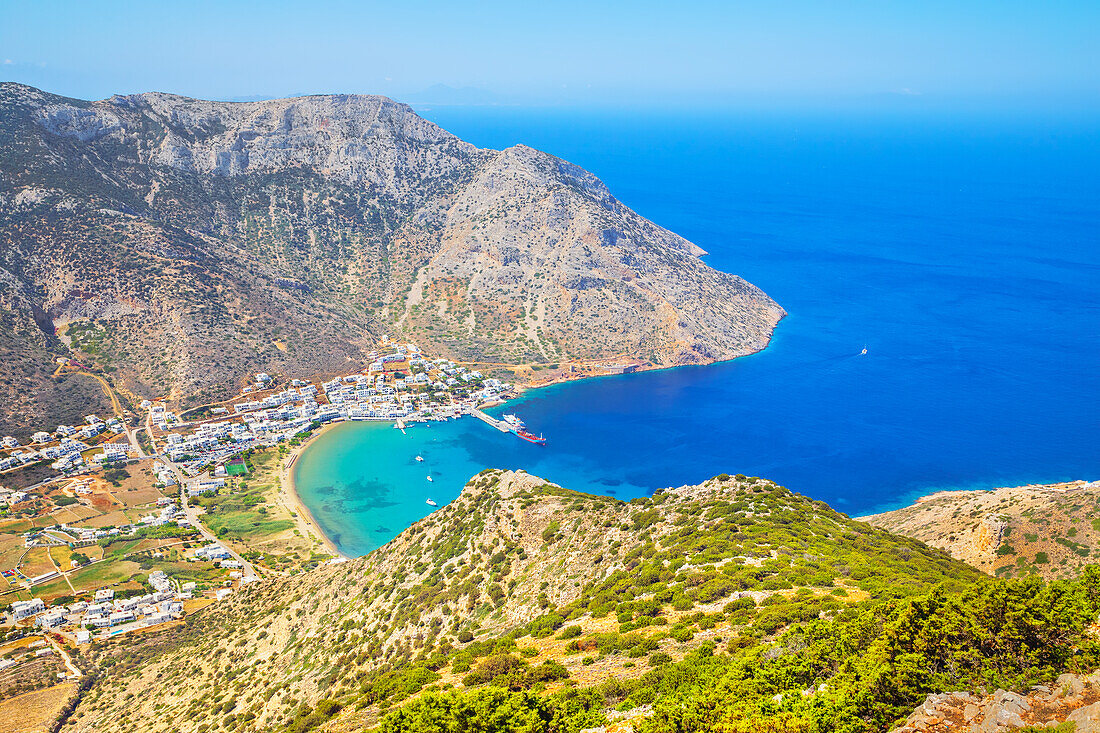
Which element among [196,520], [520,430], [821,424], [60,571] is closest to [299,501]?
[196,520]

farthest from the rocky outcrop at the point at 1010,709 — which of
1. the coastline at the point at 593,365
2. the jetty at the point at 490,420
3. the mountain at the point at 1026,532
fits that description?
the coastline at the point at 593,365

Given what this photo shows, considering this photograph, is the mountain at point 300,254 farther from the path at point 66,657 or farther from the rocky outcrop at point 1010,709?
the rocky outcrop at point 1010,709

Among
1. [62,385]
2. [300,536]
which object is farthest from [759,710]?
[62,385]

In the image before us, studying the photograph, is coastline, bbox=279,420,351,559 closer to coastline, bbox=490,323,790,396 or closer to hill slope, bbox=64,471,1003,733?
hill slope, bbox=64,471,1003,733

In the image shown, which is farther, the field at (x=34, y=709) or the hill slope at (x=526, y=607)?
the field at (x=34, y=709)

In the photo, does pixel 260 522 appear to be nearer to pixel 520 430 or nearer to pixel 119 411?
pixel 119 411

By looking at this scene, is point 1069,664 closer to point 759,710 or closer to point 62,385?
point 759,710

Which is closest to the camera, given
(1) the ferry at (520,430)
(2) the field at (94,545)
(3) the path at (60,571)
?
(3) the path at (60,571)
